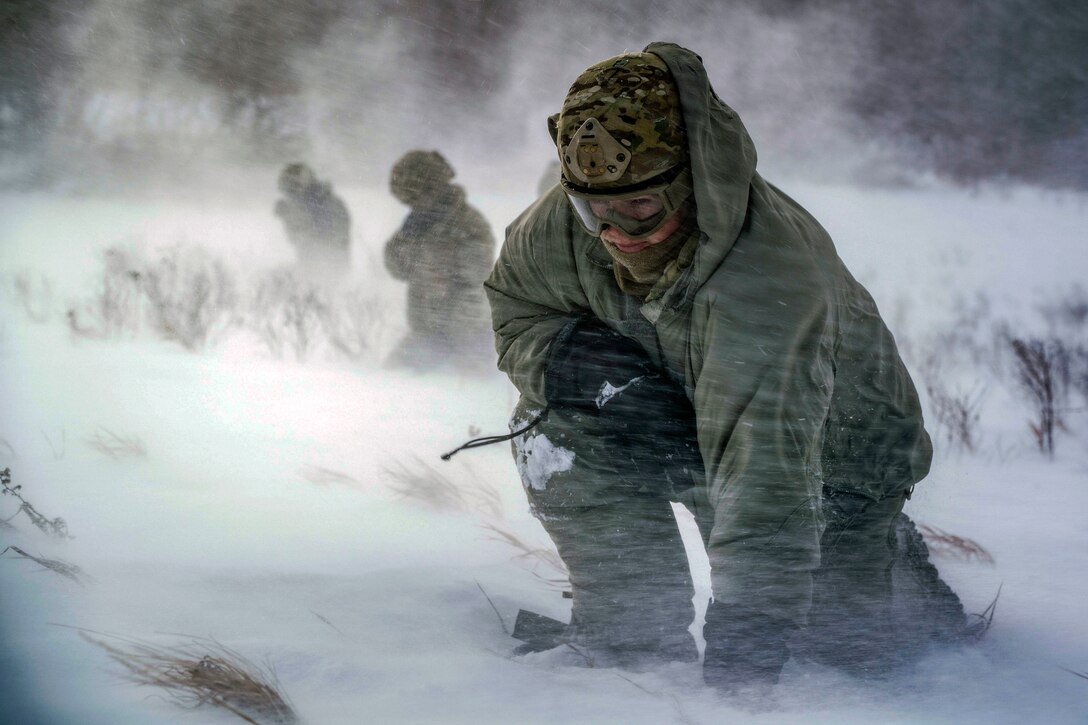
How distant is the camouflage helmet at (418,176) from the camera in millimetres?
1895

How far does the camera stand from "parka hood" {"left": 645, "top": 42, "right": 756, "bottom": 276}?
103 centimetres

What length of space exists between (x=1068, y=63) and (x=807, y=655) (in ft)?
3.96

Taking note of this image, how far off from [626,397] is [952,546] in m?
0.77

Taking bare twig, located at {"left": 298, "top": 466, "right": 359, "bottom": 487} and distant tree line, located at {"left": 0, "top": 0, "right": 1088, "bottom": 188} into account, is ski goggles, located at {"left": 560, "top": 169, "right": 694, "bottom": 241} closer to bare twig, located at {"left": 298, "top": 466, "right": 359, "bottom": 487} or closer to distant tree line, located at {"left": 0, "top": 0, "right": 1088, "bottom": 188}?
distant tree line, located at {"left": 0, "top": 0, "right": 1088, "bottom": 188}

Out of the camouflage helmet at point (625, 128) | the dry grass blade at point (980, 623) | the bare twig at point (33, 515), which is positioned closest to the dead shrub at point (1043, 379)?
the dry grass blade at point (980, 623)

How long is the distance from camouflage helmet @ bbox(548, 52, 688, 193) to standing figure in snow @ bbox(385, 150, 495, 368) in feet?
2.60

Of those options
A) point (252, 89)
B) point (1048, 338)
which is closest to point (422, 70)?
point (252, 89)

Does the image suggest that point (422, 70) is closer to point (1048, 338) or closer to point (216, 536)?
point (216, 536)

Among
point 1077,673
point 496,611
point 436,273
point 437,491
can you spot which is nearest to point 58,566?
point 437,491

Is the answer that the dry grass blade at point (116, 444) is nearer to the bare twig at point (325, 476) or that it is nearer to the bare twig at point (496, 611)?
the bare twig at point (325, 476)

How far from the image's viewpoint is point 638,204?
1.06m

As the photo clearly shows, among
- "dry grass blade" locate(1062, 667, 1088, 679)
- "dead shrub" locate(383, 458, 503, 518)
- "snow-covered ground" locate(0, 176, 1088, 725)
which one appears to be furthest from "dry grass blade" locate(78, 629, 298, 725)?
"dry grass blade" locate(1062, 667, 1088, 679)

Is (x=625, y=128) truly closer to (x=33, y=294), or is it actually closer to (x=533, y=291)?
(x=533, y=291)

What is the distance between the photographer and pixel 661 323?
117cm
